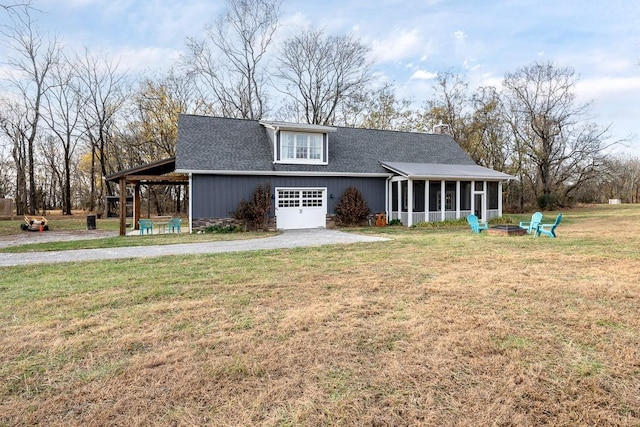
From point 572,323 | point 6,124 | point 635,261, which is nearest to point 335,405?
point 572,323

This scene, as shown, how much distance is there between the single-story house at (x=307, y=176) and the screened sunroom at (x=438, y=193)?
0.04 metres

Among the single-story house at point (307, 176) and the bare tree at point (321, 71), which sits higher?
the bare tree at point (321, 71)

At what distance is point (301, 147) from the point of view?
1636cm

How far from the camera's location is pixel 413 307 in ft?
13.9

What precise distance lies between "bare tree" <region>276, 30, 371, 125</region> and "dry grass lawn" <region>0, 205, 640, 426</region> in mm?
24674

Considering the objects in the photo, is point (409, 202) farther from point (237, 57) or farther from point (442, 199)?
point (237, 57)

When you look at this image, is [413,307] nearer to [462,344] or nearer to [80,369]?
[462,344]

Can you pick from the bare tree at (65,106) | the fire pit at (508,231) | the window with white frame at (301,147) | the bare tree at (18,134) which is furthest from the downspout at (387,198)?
the bare tree at (18,134)

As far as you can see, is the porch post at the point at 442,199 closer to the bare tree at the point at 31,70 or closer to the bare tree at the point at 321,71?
the bare tree at the point at 321,71

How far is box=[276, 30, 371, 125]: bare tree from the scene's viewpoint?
2786 cm

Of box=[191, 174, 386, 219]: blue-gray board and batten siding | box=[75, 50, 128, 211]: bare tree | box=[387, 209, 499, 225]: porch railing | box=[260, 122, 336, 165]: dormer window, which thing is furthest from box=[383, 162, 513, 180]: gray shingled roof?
box=[75, 50, 128, 211]: bare tree

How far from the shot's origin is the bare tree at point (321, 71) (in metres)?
27.9

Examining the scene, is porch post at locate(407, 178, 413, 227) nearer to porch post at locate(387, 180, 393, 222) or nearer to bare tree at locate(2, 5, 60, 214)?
porch post at locate(387, 180, 393, 222)

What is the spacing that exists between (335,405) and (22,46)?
32761 millimetres
